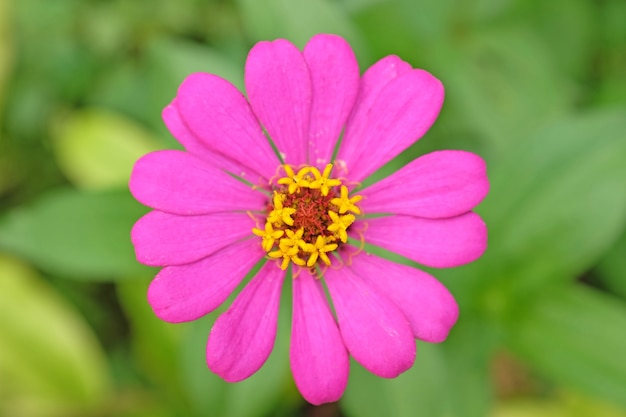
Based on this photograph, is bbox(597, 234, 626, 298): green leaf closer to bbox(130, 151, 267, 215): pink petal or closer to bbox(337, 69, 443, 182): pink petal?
bbox(337, 69, 443, 182): pink petal

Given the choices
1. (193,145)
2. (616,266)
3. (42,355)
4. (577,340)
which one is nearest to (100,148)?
(42,355)

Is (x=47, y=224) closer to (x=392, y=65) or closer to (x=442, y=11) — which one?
(x=392, y=65)

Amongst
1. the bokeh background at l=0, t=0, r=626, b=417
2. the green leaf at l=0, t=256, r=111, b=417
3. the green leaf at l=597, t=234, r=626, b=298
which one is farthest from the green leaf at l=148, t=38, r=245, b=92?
the green leaf at l=597, t=234, r=626, b=298

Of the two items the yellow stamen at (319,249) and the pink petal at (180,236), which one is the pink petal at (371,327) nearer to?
the yellow stamen at (319,249)

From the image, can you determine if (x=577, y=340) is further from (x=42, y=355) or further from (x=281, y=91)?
(x=42, y=355)

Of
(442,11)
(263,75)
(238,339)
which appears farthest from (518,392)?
(263,75)
